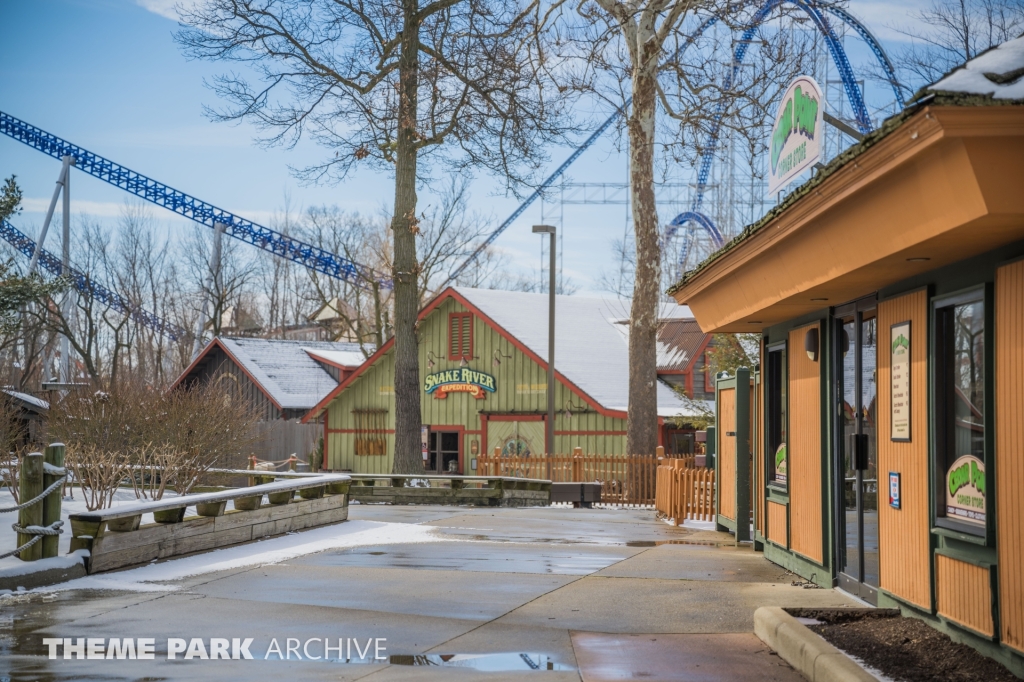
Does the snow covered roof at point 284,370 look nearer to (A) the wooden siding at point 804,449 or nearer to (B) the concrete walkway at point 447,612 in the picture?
(B) the concrete walkway at point 447,612

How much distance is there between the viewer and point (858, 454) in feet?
29.7

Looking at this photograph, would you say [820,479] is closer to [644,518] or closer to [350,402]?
[644,518]

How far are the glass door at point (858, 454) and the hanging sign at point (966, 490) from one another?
59.1 inches

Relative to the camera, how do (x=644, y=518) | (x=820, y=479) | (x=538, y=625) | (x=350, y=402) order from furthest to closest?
1. (x=350, y=402)
2. (x=644, y=518)
3. (x=820, y=479)
4. (x=538, y=625)

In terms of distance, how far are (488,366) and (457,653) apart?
28756mm

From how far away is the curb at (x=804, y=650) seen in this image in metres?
6.01

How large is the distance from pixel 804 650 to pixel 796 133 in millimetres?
5260

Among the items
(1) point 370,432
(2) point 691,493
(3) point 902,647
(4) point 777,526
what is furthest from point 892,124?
(1) point 370,432

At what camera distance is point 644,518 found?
63.9ft

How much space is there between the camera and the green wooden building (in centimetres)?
3312

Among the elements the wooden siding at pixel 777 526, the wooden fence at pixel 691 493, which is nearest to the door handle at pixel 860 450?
the wooden siding at pixel 777 526

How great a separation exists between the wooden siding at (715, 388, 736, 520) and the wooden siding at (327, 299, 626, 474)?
17.3 metres

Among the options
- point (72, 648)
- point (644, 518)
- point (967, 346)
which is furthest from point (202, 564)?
point (644, 518)

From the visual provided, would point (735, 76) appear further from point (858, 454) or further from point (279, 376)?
point (279, 376)
